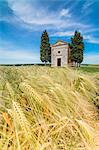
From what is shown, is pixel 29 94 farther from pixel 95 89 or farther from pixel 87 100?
pixel 95 89

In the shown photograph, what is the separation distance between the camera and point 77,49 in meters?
24.7

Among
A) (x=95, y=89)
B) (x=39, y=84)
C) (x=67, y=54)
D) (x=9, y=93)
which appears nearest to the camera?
(x=9, y=93)

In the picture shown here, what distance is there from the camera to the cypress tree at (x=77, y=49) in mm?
24281

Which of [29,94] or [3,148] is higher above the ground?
[29,94]

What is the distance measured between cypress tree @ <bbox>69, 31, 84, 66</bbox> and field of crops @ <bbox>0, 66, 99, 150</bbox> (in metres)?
22.2

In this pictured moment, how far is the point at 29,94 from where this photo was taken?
5.02 feet

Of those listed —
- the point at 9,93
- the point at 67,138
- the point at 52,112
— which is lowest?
the point at 67,138

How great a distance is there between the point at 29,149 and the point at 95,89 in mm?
1512

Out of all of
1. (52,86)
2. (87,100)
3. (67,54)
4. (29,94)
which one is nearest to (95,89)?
(87,100)

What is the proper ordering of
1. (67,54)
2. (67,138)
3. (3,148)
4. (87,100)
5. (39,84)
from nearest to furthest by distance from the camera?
(3,148) → (67,138) → (39,84) → (87,100) → (67,54)

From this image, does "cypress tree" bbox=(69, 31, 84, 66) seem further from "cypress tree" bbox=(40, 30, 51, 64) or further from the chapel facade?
"cypress tree" bbox=(40, 30, 51, 64)

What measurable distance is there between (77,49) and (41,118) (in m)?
23.7

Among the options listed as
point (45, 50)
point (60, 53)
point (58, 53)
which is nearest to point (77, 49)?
point (60, 53)

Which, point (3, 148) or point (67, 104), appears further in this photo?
point (67, 104)
